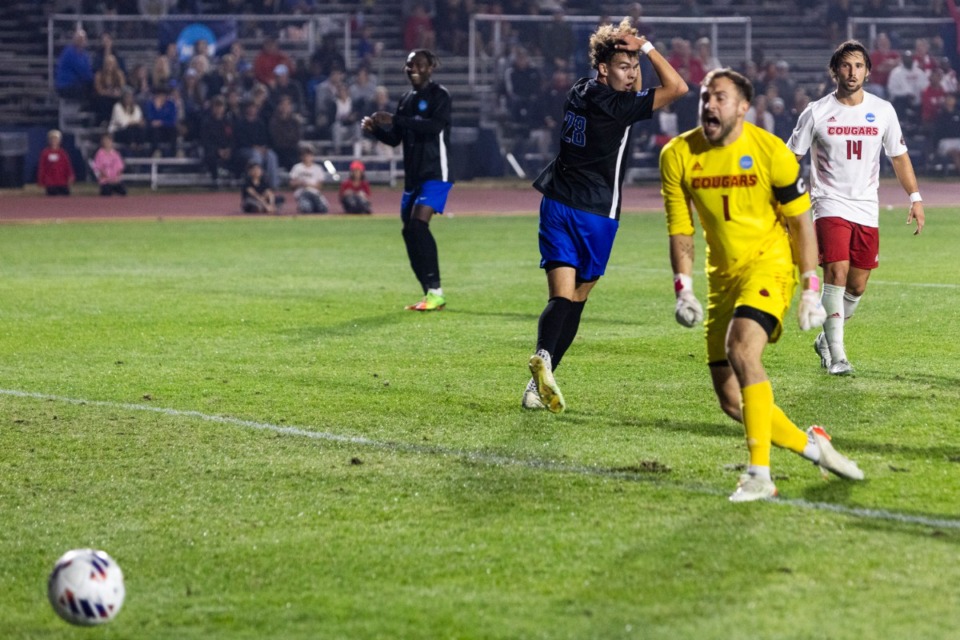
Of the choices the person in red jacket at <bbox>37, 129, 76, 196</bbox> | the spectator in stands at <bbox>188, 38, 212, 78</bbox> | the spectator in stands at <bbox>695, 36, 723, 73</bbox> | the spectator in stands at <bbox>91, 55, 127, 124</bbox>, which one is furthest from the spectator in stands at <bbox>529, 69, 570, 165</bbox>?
the person in red jacket at <bbox>37, 129, 76, 196</bbox>

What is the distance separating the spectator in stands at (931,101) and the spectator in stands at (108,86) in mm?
17295

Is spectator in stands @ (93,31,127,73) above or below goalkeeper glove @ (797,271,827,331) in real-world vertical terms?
above

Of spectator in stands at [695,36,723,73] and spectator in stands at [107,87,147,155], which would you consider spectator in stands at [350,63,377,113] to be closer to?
spectator in stands at [107,87,147,155]

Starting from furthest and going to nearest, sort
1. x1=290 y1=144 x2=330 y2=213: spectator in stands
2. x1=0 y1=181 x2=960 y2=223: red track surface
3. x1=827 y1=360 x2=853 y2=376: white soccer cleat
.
→ x1=290 y1=144 x2=330 y2=213: spectator in stands
x1=0 y1=181 x2=960 y2=223: red track surface
x1=827 y1=360 x2=853 y2=376: white soccer cleat

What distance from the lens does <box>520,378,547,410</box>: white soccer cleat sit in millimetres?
7781

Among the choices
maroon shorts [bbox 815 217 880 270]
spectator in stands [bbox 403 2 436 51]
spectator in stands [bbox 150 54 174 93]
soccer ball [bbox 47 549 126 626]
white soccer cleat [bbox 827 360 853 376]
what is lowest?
white soccer cleat [bbox 827 360 853 376]

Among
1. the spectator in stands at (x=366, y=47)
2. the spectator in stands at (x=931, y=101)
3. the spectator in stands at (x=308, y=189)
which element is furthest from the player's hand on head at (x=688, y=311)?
the spectator in stands at (x=931, y=101)

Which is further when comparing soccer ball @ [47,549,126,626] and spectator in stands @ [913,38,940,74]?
spectator in stands @ [913,38,940,74]

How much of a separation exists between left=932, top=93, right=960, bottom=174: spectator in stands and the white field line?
2644cm

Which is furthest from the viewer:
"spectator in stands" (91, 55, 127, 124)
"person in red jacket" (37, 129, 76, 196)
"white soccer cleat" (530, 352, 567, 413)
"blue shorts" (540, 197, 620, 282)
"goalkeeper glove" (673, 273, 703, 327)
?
"spectator in stands" (91, 55, 127, 124)

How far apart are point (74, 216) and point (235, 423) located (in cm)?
1772

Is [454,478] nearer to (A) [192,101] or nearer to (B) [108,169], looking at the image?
(B) [108,169]

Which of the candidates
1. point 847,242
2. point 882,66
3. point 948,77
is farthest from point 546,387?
point 948,77

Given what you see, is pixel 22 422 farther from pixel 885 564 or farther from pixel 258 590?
pixel 885 564
